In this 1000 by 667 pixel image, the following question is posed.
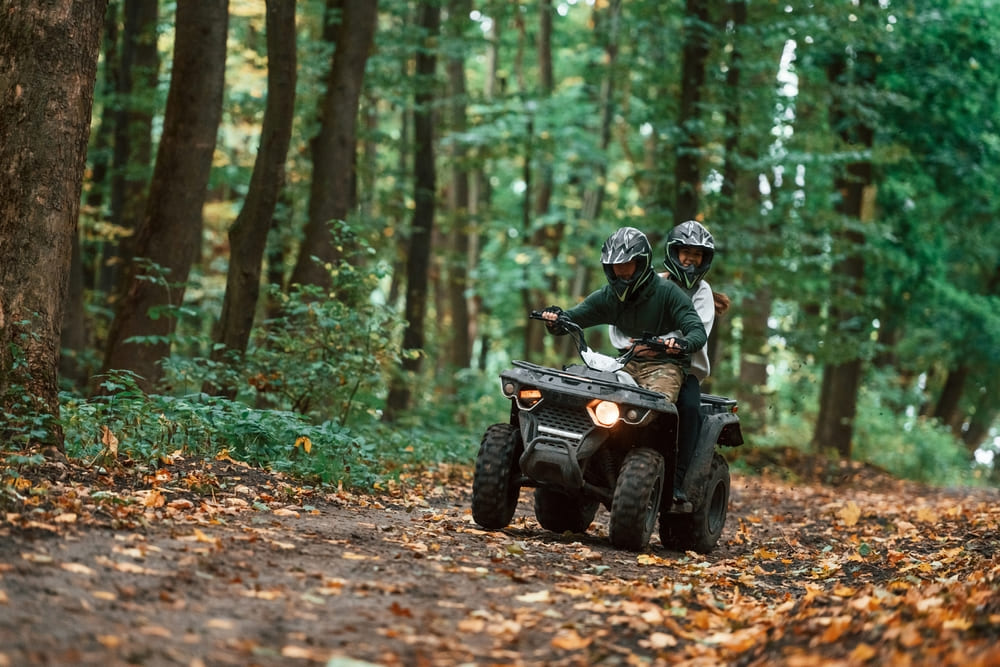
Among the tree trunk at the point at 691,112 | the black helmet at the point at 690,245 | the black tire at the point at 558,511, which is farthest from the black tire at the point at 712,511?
the tree trunk at the point at 691,112

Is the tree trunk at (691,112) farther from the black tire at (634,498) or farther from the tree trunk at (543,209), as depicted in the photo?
the black tire at (634,498)

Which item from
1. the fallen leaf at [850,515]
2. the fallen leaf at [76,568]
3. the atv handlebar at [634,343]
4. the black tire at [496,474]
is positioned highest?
the atv handlebar at [634,343]

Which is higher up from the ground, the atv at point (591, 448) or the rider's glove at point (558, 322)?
the rider's glove at point (558, 322)

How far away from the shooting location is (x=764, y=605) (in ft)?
22.1

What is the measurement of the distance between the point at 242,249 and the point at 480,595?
8143 mm

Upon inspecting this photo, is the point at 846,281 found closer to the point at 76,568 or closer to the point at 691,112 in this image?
the point at 691,112

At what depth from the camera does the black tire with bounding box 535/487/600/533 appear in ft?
30.5

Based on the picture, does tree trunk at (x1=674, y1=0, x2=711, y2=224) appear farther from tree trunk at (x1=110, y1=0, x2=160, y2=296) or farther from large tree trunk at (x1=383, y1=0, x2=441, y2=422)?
tree trunk at (x1=110, y1=0, x2=160, y2=296)

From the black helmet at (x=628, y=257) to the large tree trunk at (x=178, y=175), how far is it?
564 centimetres

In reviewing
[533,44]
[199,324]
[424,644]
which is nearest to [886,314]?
[533,44]

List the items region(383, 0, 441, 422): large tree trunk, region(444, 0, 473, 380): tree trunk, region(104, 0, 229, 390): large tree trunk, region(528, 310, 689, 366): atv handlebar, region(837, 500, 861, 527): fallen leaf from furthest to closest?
1. region(444, 0, 473, 380): tree trunk
2. region(383, 0, 441, 422): large tree trunk
3. region(837, 500, 861, 527): fallen leaf
4. region(104, 0, 229, 390): large tree trunk
5. region(528, 310, 689, 366): atv handlebar

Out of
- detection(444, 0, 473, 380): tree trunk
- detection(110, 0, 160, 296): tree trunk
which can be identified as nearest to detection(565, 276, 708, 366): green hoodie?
detection(110, 0, 160, 296): tree trunk

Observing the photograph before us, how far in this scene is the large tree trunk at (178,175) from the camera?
41.3ft

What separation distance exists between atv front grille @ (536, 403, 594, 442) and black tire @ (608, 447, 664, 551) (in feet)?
1.34
